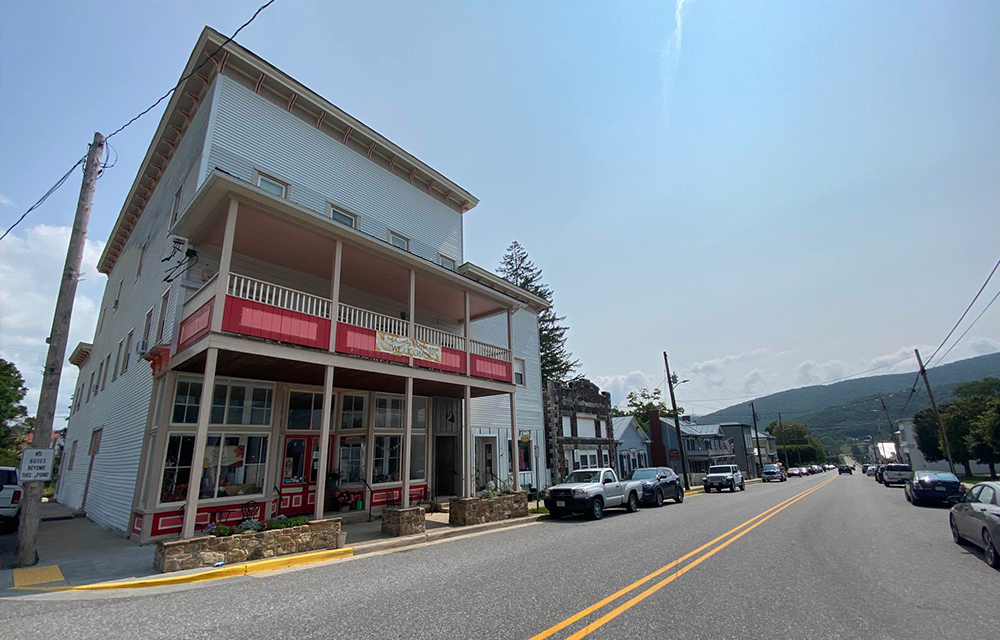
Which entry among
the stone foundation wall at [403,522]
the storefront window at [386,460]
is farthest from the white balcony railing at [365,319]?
the stone foundation wall at [403,522]

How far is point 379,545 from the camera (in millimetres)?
10312

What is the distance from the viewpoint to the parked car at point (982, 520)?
7480mm

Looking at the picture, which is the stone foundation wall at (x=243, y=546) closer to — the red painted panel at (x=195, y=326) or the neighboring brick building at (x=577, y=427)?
the red painted panel at (x=195, y=326)

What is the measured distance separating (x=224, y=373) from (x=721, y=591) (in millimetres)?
12076

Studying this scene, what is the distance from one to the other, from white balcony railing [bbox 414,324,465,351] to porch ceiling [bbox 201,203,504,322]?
65.6 inches

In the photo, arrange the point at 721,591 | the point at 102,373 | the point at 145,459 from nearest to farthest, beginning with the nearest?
the point at 721,591 < the point at 145,459 < the point at 102,373

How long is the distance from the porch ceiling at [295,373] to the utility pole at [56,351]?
87.5 inches

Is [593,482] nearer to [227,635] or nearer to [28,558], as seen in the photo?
[227,635]

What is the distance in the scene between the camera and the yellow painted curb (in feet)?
23.1

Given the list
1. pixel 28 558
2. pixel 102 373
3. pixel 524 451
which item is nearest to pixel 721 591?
pixel 28 558

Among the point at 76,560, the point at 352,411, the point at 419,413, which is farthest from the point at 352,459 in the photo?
the point at 76,560

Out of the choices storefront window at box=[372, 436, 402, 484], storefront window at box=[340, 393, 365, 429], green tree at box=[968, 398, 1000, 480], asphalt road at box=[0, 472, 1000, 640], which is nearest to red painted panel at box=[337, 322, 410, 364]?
storefront window at box=[340, 393, 365, 429]

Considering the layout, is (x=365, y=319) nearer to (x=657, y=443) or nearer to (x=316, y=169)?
(x=316, y=169)

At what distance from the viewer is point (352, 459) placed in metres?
15.5
